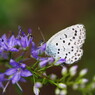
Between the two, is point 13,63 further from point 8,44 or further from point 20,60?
point 8,44

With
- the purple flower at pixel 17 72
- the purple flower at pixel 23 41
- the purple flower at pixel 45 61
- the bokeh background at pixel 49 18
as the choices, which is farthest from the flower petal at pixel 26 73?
the bokeh background at pixel 49 18

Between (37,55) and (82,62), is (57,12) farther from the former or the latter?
(37,55)

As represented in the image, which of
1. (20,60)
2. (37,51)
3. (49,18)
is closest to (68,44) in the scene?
(37,51)

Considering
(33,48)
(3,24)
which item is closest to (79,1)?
(3,24)

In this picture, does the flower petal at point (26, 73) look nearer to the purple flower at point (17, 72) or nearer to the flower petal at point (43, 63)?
the purple flower at point (17, 72)

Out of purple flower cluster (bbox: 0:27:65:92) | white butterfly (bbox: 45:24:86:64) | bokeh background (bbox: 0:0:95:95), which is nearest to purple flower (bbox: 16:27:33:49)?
purple flower cluster (bbox: 0:27:65:92)

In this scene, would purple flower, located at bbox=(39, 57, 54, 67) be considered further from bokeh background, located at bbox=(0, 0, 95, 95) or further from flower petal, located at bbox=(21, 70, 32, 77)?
bokeh background, located at bbox=(0, 0, 95, 95)
